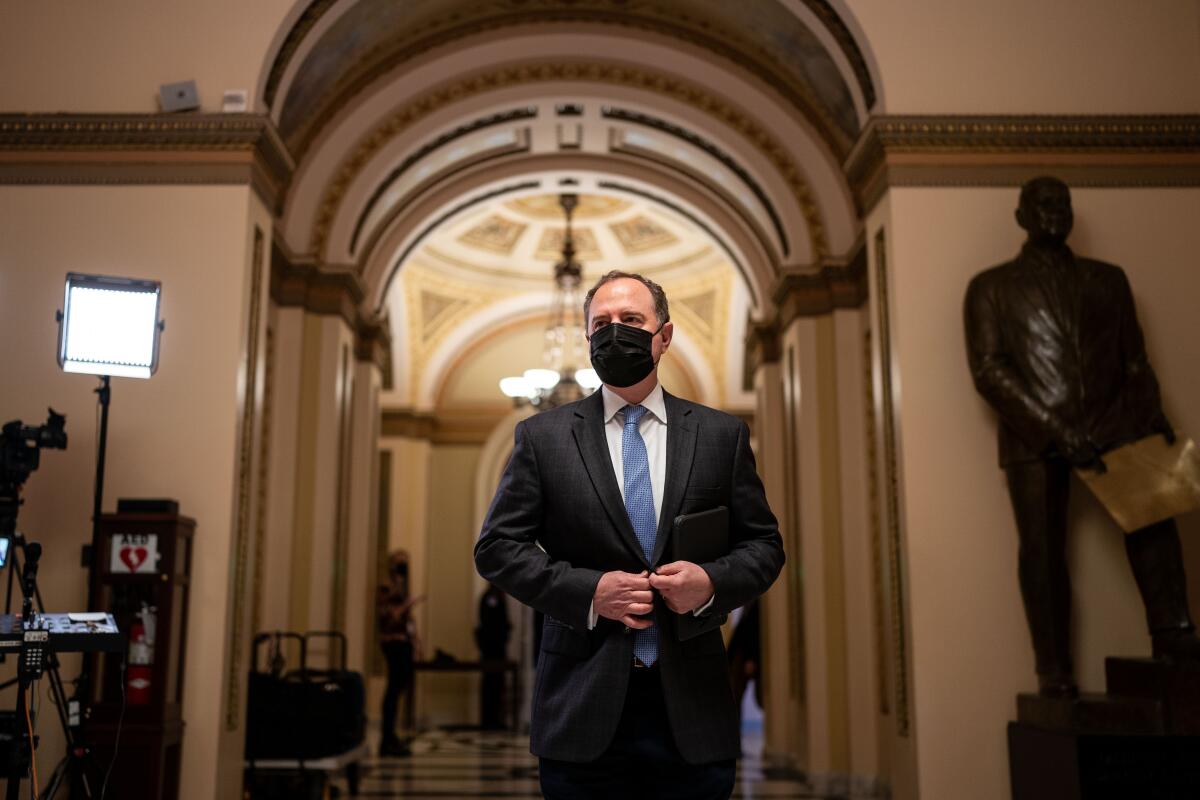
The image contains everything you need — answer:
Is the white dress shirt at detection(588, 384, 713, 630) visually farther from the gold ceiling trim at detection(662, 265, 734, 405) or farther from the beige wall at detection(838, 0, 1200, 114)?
the gold ceiling trim at detection(662, 265, 734, 405)

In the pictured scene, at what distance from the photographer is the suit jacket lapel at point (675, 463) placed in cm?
231

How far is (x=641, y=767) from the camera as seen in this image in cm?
224

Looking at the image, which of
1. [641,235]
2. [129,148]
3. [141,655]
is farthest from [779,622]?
[641,235]

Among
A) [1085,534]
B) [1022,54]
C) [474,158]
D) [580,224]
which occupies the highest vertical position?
A: [580,224]

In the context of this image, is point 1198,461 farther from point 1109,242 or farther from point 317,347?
point 317,347

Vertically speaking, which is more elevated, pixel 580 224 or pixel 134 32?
pixel 580 224

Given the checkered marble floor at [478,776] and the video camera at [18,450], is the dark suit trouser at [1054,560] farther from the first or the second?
the video camera at [18,450]

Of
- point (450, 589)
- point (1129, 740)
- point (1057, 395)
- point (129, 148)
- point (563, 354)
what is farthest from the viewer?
point (563, 354)

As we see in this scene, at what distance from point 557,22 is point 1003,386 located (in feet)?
15.8

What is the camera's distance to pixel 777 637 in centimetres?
950

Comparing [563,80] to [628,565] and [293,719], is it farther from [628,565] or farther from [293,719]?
[628,565]

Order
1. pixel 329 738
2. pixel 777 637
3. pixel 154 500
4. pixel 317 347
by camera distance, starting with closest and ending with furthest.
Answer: pixel 154 500, pixel 329 738, pixel 317 347, pixel 777 637

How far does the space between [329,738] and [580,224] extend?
9643 millimetres

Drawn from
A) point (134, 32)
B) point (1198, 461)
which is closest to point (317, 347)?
point (134, 32)
